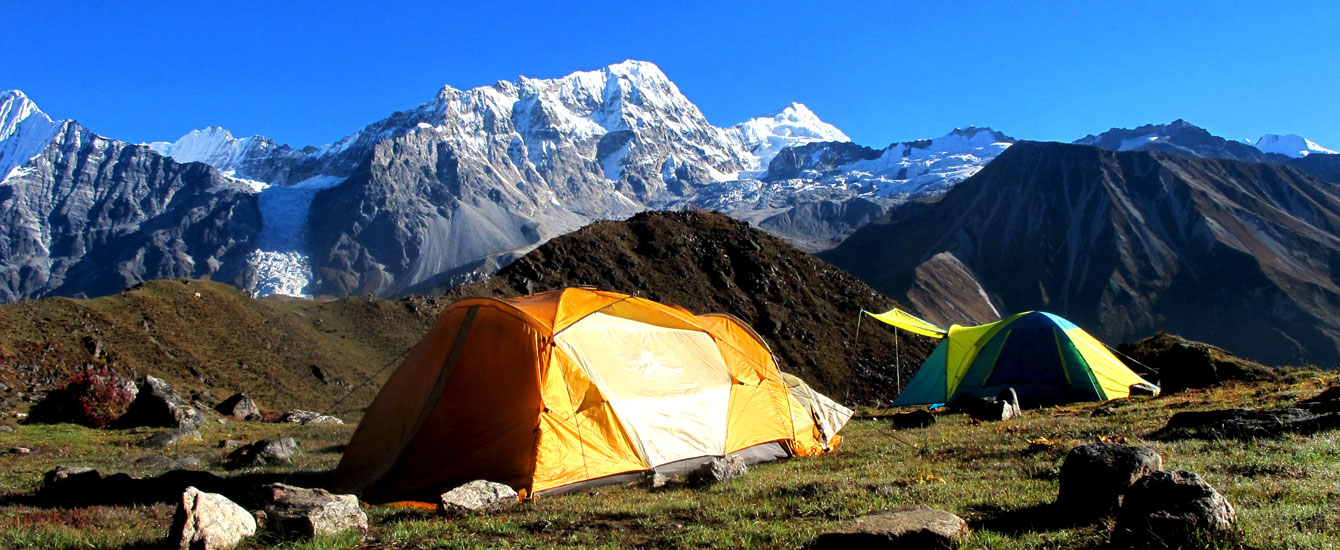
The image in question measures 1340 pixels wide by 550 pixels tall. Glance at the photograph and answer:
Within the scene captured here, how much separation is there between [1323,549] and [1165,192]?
7348 inches

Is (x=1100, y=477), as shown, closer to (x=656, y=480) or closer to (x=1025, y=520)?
(x=1025, y=520)

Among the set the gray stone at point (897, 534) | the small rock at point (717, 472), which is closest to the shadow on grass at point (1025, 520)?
the gray stone at point (897, 534)

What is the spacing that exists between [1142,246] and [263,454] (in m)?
171

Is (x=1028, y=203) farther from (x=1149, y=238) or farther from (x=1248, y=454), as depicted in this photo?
(x=1248, y=454)

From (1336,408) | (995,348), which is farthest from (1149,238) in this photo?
(1336,408)

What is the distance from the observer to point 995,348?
859 inches

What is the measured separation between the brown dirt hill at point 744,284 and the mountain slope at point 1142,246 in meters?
75.3

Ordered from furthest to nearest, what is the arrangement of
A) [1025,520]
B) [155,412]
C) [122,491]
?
[155,412], [122,491], [1025,520]

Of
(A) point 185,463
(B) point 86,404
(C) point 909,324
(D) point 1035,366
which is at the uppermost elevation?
(C) point 909,324

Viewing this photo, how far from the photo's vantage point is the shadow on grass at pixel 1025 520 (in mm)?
6480

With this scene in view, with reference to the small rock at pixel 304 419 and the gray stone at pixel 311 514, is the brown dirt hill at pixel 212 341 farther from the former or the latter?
the gray stone at pixel 311 514

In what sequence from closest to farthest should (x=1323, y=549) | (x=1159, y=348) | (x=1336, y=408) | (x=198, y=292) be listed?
(x=1323, y=549), (x=1336, y=408), (x=1159, y=348), (x=198, y=292)

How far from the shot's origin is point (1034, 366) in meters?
21.2

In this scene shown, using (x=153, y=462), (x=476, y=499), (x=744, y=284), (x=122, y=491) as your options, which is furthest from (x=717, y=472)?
(x=744, y=284)
